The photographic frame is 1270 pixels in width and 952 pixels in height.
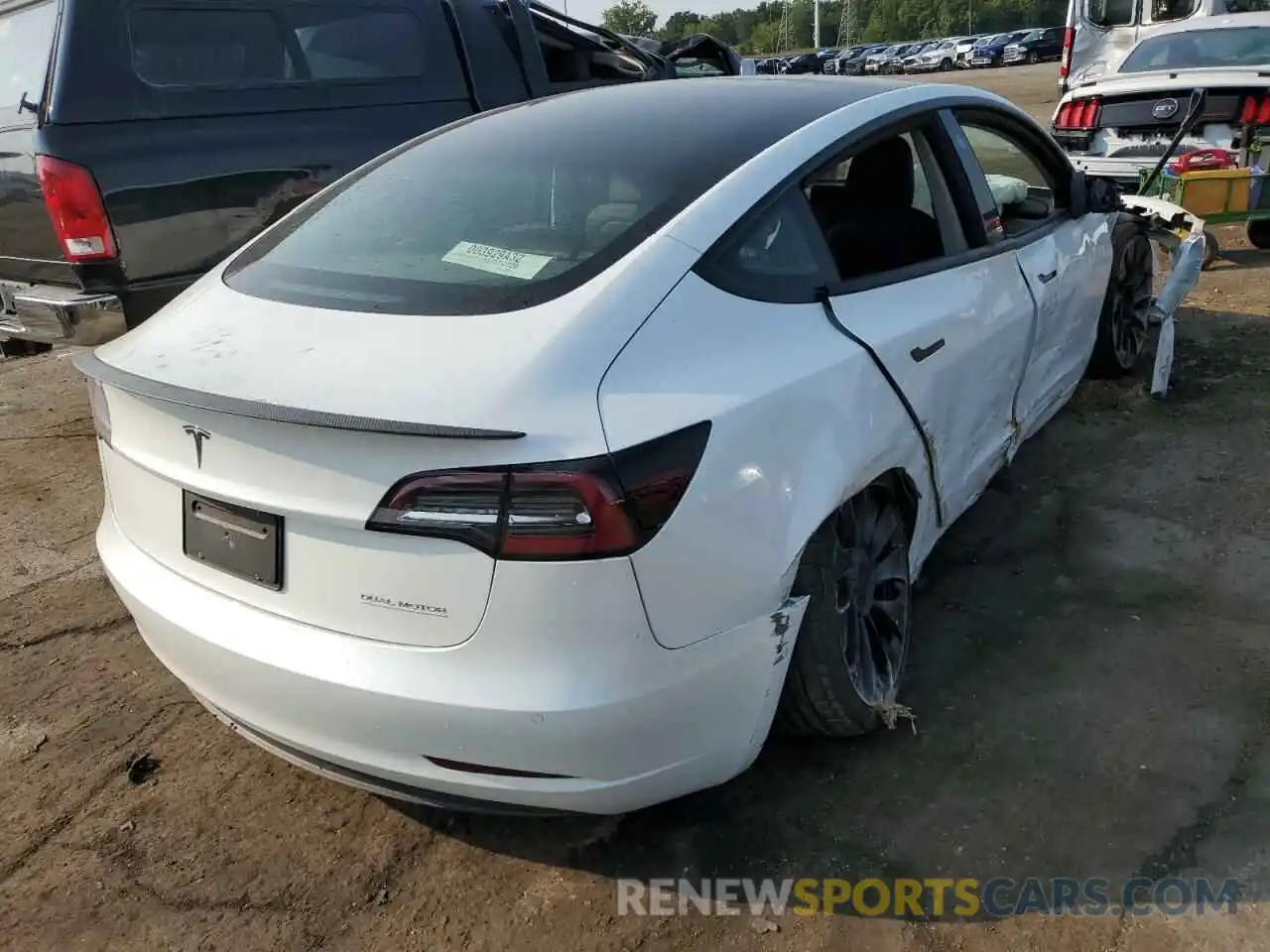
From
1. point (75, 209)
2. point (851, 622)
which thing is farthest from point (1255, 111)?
point (75, 209)

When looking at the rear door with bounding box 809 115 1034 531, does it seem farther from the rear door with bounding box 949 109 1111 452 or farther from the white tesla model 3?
the rear door with bounding box 949 109 1111 452

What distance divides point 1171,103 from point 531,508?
8.09 metres

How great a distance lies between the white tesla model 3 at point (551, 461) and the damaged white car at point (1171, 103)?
251 inches

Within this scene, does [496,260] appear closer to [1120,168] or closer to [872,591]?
[872,591]

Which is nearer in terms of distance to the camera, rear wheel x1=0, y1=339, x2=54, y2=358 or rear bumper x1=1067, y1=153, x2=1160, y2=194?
rear wheel x1=0, y1=339, x2=54, y2=358

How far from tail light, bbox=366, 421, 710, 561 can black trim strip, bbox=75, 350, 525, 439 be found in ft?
0.23

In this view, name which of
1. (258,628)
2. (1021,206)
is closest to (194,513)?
(258,628)

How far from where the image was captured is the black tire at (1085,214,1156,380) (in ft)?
16.5

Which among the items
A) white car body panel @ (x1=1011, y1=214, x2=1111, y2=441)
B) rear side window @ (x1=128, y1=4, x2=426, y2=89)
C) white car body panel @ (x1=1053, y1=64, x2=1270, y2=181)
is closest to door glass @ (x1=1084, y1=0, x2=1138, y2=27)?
white car body panel @ (x1=1053, y1=64, x2=1270, y2=181)

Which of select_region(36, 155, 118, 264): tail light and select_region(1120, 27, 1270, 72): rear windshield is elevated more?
select_region(1120, 27, 1270, 72): rear windshield

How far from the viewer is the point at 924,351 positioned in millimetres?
2762

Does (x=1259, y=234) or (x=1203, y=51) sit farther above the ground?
(x=1203, y=51)

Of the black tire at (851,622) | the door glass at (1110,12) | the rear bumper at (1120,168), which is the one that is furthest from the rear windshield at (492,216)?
the door glass at (1110,12)

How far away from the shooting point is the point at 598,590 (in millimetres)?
1921
